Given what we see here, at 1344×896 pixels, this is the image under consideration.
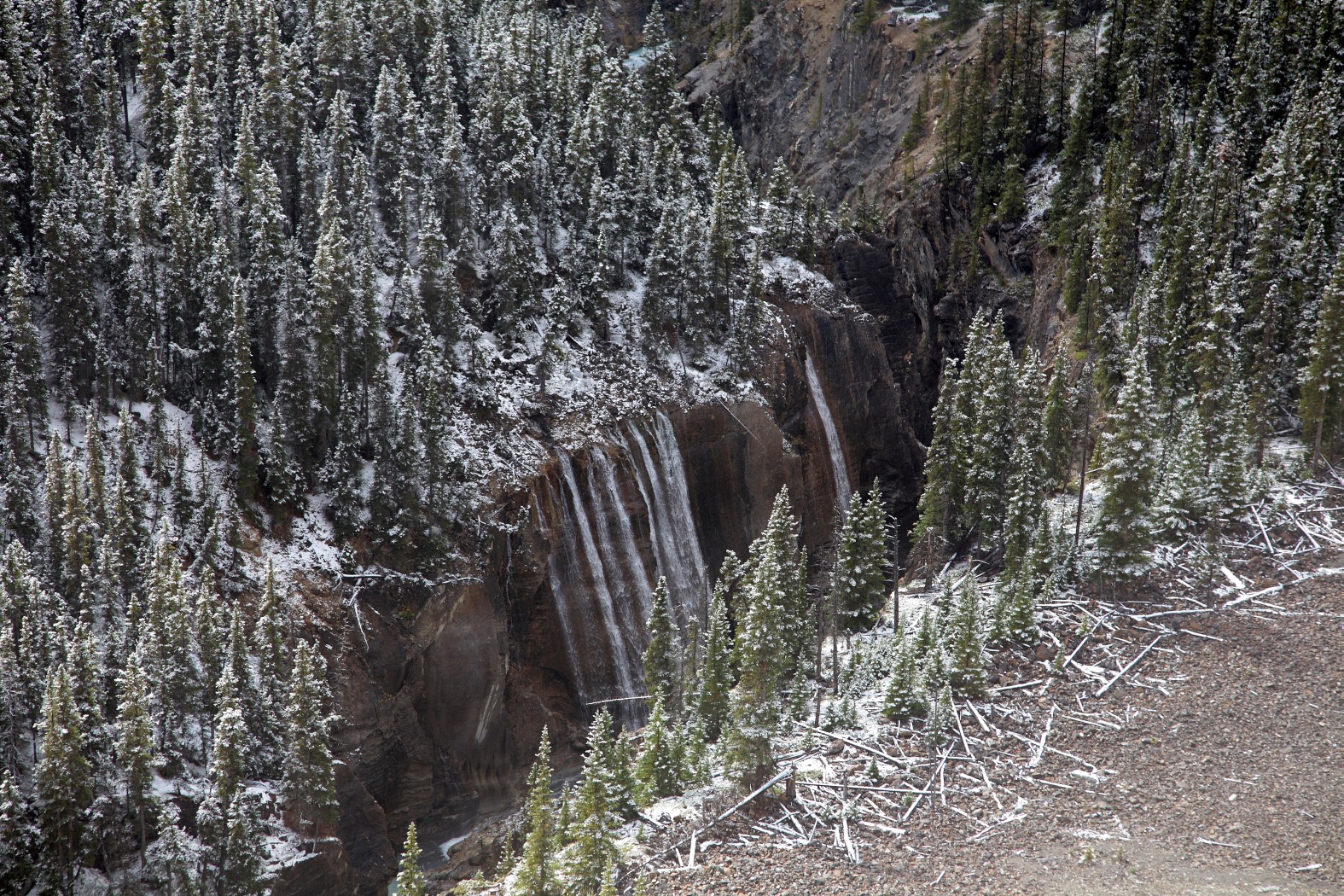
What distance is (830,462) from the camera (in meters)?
76.0

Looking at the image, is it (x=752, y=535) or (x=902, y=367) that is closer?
(x=752, y=535)

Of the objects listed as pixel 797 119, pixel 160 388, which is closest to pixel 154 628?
pixel 160 388

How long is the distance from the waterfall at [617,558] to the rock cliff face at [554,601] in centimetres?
11

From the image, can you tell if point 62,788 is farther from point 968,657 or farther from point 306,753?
point 968,657

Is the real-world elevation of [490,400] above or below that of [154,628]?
above

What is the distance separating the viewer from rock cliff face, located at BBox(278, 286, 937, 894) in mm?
50375

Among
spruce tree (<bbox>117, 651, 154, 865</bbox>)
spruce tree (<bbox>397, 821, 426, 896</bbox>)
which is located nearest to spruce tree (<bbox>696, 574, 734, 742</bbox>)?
spruce tree (<bbox>397, 821, 426, 896</bbox>)

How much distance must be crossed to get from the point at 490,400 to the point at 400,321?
290 inches

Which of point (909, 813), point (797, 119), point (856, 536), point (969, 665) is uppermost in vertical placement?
point (797, 119)

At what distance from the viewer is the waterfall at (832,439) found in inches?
2995

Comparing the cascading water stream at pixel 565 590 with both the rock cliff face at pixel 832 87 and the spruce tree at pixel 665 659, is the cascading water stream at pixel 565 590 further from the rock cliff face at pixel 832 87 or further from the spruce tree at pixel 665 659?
the rock cliff face at pixel 832 87

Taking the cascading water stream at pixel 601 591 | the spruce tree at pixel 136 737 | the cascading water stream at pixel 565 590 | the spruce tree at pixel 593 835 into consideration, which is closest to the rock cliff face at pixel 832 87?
the cascading water stream at pixel 601 591

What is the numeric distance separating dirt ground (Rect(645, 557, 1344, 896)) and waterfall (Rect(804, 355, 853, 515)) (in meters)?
38.9

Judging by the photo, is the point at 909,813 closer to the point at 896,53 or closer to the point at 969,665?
the point at 969,665
